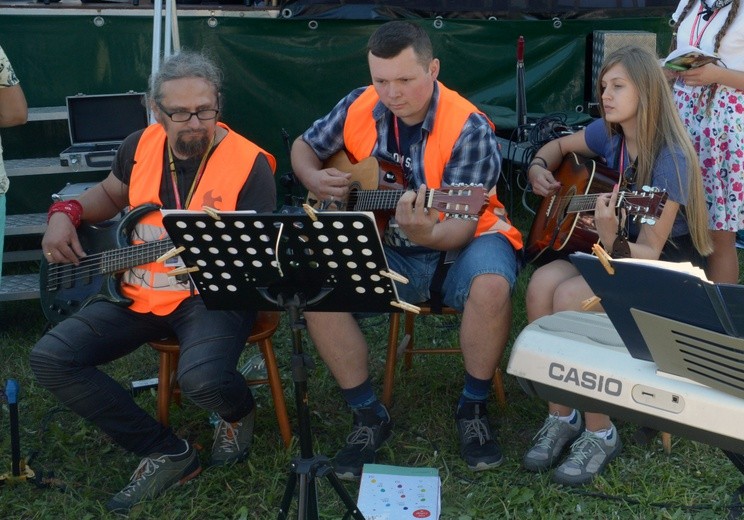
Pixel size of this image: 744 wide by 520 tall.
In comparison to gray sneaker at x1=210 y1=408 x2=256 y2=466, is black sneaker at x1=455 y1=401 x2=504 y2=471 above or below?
above

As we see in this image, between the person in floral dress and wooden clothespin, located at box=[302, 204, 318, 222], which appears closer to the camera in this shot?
wooden clothespin, located at box=[302, 204, 318, 222]

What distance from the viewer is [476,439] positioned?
3281mm

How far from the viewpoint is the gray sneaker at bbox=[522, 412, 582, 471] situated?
3.20 m

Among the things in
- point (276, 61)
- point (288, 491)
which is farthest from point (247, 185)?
point (276, 61)

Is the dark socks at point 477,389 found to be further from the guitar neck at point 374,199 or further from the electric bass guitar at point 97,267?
the electric bass guitar at point 97,267

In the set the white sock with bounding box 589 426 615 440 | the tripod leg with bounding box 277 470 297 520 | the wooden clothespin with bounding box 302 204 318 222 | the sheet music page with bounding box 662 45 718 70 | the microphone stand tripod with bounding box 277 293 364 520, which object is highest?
the sheet music page with bounding box 662 45 718 70

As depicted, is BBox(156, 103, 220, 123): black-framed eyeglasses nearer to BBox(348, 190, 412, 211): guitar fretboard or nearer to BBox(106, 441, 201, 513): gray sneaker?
BBox(348, 190, 412, 211): guitar fretboard

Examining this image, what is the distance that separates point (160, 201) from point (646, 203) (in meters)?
1.67

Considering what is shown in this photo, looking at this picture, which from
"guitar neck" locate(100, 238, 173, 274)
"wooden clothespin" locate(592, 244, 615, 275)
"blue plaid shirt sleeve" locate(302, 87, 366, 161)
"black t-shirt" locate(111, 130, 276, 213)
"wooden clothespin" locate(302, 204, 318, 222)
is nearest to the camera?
"wooden clothespin" locate(592, 244, 615, 275)

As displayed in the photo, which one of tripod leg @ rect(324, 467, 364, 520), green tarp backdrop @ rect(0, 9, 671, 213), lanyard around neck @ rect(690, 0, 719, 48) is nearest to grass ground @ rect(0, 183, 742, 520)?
tripod leg @ rect(324, 467, 364, 520)

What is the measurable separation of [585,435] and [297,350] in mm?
1205

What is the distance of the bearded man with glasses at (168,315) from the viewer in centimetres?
306

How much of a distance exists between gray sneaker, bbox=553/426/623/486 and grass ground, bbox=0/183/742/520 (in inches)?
1.4

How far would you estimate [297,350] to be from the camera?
254 cm
